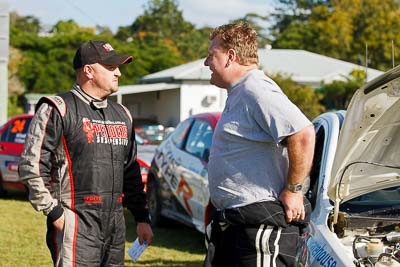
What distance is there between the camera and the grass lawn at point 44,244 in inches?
310

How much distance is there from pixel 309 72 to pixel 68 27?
34209mm

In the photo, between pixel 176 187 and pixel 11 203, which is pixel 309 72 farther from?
pixel 176 187

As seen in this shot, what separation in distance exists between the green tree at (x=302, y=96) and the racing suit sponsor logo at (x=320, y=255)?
21.6m

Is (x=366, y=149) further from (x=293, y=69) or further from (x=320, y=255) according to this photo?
(x=293, y=69)

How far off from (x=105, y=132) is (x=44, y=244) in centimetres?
500

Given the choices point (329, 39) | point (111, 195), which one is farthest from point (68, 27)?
point (111, 195)

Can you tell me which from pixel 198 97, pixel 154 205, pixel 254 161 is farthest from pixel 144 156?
pixel 198 97

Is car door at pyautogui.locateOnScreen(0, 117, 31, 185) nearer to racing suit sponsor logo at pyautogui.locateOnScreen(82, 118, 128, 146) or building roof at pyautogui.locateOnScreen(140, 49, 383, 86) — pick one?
racing suit sponsor logo at pyautogui.locateOnScreen(82, 118, 128, 146)

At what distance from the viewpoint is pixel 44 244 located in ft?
28.9

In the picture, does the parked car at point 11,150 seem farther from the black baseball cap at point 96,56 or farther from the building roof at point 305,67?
the building roof at point 305,67

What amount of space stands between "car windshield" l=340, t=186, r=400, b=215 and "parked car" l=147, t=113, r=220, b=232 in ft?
9.55

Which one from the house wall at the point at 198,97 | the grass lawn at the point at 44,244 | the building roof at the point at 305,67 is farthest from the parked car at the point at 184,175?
the house wall at the point at 198,97

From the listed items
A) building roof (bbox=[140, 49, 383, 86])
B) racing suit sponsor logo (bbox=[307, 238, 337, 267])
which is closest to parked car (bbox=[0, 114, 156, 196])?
racing suit sponsor logo (bbox=[307, 238, 337, 267])

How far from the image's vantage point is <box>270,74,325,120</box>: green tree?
86.5ft
